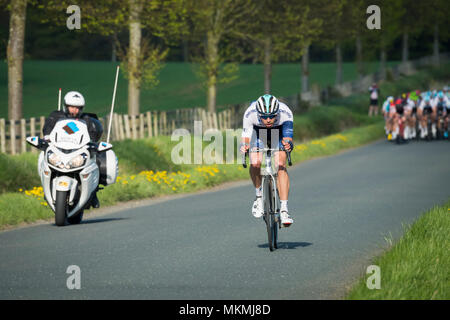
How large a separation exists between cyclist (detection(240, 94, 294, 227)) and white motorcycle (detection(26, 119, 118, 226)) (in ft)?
9.45

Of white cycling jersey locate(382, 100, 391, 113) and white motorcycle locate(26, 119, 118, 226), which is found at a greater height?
white cycling jersey locate(382, 100, 391, 113)

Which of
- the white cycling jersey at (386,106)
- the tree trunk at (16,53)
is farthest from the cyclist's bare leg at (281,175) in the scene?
the white cycling jersey at (386,106)

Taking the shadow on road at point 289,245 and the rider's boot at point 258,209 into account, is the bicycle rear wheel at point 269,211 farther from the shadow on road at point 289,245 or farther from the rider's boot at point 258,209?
the shadow on road at point 289,245

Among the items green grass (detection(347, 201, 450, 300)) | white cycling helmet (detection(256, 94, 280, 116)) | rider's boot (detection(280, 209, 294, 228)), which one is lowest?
green grass (detection(347, 201, 450, 300))

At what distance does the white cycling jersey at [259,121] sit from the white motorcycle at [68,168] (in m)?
2.90

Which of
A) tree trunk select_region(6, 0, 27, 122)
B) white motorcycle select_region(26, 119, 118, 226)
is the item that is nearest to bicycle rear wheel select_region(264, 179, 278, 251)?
white motorcycle select_region(26, 119, 118, 226)

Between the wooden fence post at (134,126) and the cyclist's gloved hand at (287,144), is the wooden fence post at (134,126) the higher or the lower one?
the lower one

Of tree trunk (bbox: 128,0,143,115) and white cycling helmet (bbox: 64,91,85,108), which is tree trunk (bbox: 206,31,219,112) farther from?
white cycling helmet (bbox: 64,91,85,108)

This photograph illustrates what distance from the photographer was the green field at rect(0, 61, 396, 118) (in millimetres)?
64562

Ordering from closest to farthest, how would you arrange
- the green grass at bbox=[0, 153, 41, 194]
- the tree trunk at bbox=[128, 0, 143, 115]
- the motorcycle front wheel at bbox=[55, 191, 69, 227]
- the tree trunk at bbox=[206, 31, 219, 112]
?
the motorcycle front wheel at bbox=[55, 191, 69, 227] → the green grass at bbox=[0, 153, 41, 194] → the tree trunk at bbox=[128, 0, 143, 115] → the tree trunk at bbox=[206, 31, 219, 112]

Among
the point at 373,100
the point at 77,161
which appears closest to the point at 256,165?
the point at 77,161

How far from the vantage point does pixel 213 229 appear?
12.0 m

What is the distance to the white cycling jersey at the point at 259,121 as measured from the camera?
32.5ft
